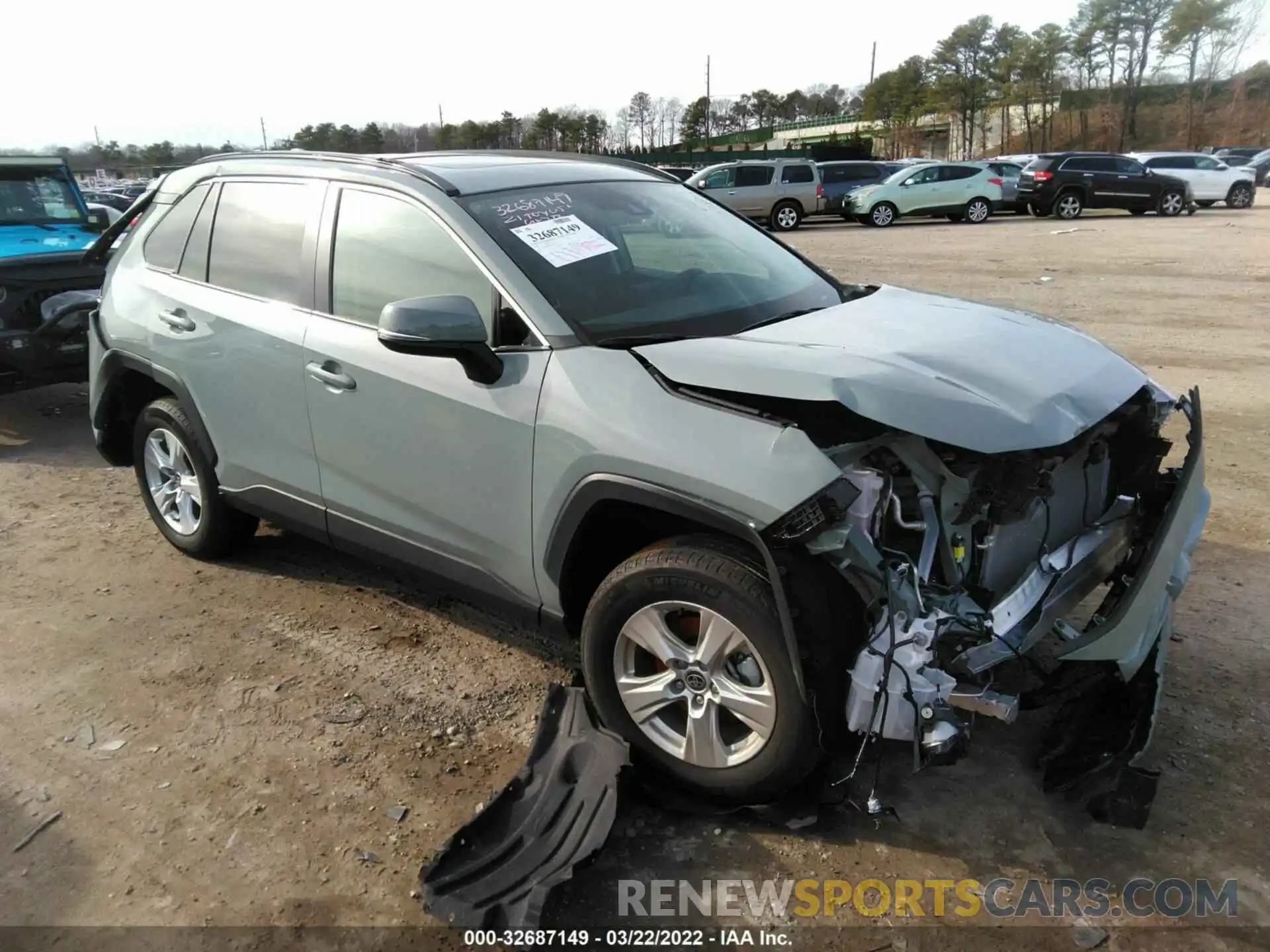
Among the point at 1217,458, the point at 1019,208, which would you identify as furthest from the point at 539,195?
the point at 1019,208

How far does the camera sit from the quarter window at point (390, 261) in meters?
3.13

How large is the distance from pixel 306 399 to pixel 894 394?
7.34ft

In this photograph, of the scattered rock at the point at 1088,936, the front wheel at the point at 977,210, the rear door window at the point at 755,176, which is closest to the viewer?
the scattered rock at the point at 1088,936

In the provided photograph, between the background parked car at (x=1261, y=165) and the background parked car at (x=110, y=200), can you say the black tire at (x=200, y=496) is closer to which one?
the background parked car at (x=110, y=200)

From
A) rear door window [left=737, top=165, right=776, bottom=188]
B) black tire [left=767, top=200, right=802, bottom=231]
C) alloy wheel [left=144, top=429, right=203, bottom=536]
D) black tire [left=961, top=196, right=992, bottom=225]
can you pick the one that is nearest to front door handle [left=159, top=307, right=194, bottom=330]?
alloy wheel [left=144, top=429, right=203, bottom=536]

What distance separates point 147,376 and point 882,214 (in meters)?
22.1

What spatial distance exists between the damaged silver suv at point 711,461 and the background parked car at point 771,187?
19987 mm

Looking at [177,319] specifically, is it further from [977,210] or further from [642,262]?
[977,210]

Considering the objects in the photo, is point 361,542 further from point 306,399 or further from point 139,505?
point 139,505

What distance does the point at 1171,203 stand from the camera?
23.9m

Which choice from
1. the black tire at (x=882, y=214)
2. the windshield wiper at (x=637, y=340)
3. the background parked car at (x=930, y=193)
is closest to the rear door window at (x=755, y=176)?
the background parked car at (x=930, y=193)

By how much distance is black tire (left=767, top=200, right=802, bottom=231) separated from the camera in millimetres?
23453

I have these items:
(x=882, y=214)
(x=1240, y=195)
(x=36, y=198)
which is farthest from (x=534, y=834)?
(x=1240, y=195)

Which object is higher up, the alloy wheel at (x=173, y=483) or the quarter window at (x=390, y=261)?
the quarter window at (x=390, y=261)
